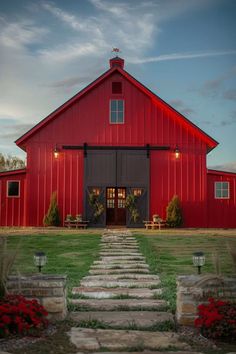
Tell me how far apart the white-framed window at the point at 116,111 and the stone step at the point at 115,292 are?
14.0 meters

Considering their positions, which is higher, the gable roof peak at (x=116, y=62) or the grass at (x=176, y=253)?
the gable roof peak at (x=116, y=62)

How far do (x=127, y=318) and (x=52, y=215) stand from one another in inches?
574

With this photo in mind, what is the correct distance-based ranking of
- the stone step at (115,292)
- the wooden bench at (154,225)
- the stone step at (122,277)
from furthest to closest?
the wooden bench at (154,225)
the stone step at (122,277)
the stone step at (115,292)

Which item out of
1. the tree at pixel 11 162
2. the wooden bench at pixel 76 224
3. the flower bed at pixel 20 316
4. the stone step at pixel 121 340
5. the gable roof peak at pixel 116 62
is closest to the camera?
the stone step at pixel 121 340

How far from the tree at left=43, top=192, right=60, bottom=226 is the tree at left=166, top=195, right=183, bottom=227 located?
15.9 ft

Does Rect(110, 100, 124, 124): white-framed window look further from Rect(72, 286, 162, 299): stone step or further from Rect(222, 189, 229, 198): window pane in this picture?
Rect(72, 286, 162, 299): stone step

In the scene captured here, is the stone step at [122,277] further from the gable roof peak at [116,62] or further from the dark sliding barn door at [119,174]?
the gable roof peak at [116,62]

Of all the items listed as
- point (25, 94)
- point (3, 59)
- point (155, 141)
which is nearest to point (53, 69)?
point (25, 94)

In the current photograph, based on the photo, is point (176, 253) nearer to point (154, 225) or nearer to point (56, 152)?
point (154, 225)

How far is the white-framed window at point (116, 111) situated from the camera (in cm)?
2123

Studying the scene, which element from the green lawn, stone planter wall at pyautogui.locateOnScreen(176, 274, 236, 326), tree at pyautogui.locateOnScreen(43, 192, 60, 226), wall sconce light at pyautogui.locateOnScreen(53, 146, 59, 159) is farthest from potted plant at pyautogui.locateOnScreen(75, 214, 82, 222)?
stone planter wall at pyautogui.locateOnScreen(176, 274, 236, 326)

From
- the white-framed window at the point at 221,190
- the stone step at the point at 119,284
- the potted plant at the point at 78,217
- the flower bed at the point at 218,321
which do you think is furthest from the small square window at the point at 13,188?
the flower bed at the point at 218,321

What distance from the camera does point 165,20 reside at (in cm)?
1521

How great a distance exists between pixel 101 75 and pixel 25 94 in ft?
12.9
